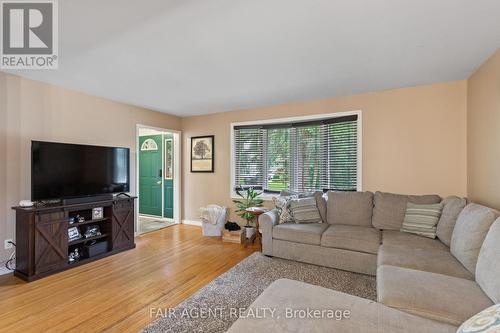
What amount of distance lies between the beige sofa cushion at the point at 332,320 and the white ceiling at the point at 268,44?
1.96m

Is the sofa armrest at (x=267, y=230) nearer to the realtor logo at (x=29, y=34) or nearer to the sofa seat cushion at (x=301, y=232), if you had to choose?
the sofa seat cushion at (x=301, y=232)

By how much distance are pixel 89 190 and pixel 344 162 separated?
152 inches

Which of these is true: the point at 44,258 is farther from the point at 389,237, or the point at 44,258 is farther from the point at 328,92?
the point at 328,92

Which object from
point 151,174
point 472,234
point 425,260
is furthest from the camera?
point 151,174

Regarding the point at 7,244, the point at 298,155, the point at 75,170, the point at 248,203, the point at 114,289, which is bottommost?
the point at 114,289

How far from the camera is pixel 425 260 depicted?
205 centimetres

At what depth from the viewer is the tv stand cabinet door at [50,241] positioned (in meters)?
2.68

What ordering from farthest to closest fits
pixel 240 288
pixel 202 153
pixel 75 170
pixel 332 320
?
pixel 202 153, pixel 75 170, pixel 240 288, pixel 332 320

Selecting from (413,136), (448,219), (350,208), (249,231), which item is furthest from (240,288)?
(413,136)

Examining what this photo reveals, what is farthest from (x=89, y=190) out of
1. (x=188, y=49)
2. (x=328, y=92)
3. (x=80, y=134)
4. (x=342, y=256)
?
(x=328, y=92)

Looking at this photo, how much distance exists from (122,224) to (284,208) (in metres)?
2.51

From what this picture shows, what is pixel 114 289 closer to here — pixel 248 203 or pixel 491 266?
pixel 248 203

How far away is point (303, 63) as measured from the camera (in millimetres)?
2615

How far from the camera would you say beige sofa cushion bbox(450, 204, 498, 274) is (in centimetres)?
181
